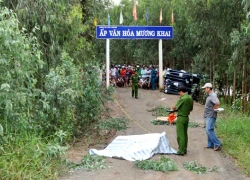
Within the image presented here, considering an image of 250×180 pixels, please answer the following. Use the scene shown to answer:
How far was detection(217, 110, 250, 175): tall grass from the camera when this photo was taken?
28.9 feet

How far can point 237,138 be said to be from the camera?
1082 centimetres

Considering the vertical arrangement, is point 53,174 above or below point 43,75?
below

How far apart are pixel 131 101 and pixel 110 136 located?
9108 millimetres

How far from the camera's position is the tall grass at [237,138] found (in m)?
8.80

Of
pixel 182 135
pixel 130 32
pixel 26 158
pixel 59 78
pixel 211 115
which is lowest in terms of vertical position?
pixel 182 135

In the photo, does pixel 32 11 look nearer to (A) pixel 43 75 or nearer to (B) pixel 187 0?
(A) pixel 43 75

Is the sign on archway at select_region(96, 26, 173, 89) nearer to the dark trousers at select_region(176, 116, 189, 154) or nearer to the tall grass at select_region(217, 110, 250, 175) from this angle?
the tall grass at select_region(217, 110, 250, 175)

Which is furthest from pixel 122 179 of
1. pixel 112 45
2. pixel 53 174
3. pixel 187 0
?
pixel 112 45

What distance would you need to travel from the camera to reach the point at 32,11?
10.3 meters

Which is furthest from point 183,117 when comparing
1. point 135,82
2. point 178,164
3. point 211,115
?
point 135,82

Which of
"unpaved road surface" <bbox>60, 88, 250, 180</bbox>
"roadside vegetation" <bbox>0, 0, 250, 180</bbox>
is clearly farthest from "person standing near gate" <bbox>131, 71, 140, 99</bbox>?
"unpaved road surface" <bbox>60, 88, 250, 180</bbox>

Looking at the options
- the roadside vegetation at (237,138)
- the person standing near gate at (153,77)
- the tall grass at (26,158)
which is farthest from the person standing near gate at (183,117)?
the person standing near gate at (153,77)

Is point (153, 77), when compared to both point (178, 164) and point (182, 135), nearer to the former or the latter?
point (182, 135)

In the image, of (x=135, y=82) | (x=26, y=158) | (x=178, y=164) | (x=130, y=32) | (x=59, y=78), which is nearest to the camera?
(x=26, y=158)
